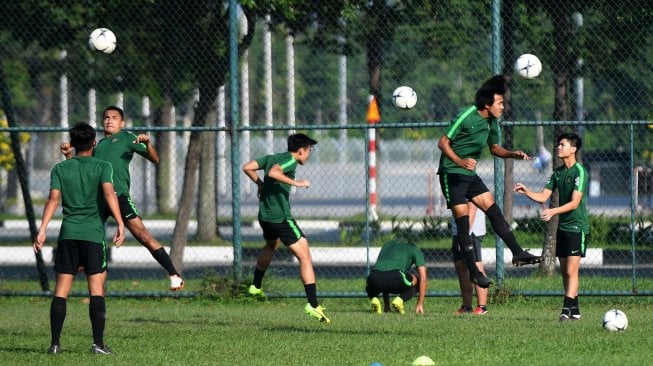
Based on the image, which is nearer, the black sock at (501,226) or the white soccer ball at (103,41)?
the black sock at (501,226)

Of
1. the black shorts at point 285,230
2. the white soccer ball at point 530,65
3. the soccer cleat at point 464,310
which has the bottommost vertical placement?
the soccer cleat at point 464,310

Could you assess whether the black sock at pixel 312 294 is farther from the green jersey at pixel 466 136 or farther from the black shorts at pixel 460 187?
the green jersey at pixel 466 136

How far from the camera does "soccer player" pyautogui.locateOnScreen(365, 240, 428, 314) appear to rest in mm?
12680

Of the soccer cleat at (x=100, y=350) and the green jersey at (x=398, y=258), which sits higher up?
the green jersey at (x=398, y=258)

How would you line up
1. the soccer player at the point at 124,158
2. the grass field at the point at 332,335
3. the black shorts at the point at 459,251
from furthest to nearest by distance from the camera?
1. the black shorts at the point at 459,251
2. the soccer player at the point at 124,158
3. the grass field at the point at 332,335

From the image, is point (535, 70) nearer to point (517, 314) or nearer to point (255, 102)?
point (517, 314)

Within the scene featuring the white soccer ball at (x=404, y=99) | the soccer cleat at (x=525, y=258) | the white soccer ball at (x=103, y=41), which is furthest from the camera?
the white soccer ball at (x=103, y=41)

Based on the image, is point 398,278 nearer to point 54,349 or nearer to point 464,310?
point 464,310

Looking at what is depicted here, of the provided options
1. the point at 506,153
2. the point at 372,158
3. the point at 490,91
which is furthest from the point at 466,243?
the point at 372,158

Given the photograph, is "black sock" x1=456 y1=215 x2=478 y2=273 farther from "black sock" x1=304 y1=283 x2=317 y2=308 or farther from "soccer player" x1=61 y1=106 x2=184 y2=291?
"soccer player" x1=61 y1=106 x2=184 y2=291

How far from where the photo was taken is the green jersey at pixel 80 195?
9.17 meters

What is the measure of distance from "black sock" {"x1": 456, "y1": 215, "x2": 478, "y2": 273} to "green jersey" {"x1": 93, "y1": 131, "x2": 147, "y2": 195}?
3.06 metres

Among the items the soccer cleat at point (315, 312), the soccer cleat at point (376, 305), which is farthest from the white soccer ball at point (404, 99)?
the soccer cleat at point (315, 312)

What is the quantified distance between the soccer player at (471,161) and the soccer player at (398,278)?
2.15 metres
